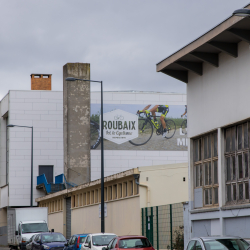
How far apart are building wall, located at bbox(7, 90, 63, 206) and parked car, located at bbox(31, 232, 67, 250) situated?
87.8 ft

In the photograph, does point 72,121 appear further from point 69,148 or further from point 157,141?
point 157,141

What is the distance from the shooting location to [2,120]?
→ 204 ft

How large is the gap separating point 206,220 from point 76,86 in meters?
33.1

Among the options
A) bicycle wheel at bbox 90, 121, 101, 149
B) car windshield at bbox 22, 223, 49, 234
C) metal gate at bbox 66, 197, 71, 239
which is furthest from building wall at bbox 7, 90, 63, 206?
car windshield at bbox 22, 223, 49, 234


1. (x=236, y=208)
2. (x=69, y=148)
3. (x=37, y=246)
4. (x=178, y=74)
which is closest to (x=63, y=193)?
(x=69, y=148)

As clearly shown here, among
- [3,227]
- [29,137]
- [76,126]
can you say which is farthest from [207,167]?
[3,227]

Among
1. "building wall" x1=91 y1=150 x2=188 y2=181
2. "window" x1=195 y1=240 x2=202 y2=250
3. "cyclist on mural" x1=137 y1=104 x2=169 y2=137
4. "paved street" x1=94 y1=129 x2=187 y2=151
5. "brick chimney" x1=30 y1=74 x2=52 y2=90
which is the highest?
"brick chimney" x1=30 y1=74 x2=52 y2=90

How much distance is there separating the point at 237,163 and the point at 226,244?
515 cm

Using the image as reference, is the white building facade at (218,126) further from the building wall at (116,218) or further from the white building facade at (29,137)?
the white building facade at (29,137)

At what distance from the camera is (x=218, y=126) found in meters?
19.8

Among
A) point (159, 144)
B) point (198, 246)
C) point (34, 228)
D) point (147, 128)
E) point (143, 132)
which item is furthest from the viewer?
point (159, 144)

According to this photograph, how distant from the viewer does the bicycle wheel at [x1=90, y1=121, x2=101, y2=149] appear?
53.0 meters

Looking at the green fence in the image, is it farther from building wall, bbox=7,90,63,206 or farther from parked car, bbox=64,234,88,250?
building wall, bbox=7,90,63,206

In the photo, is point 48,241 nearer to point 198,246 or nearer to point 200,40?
point 200,40
